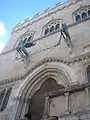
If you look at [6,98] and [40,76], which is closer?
[40,76]

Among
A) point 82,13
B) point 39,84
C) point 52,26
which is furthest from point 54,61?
point 82,13

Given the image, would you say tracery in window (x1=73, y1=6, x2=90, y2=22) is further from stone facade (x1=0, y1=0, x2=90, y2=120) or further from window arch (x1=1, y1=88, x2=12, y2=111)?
window arch (x1=1, y1=88, x2=12, y2=111)

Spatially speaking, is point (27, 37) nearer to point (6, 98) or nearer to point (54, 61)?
point (54, 61)

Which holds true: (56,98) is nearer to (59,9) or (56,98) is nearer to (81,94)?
(81,94)

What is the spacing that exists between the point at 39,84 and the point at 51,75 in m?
0.82

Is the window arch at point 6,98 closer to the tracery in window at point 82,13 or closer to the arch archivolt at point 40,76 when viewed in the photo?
the arch archivolt at point 40,76

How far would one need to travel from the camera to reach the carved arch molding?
9414 mm

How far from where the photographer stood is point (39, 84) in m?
10.2

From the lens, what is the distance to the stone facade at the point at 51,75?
22.9ft

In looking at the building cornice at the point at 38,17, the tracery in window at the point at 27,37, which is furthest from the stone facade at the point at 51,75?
the building cornice at the point at 38,17

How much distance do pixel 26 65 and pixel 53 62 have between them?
199cm

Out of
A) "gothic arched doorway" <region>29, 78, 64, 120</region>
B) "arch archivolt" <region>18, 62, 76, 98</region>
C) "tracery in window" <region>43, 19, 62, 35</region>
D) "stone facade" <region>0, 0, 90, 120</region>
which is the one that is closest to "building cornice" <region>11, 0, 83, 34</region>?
"stone facade" <region>0, 0, 90, 120</region>

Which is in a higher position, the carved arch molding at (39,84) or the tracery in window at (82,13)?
the tracery in window at (82,13)

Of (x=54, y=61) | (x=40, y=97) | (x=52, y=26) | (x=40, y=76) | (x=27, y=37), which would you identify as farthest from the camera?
(x=27, y=37)
